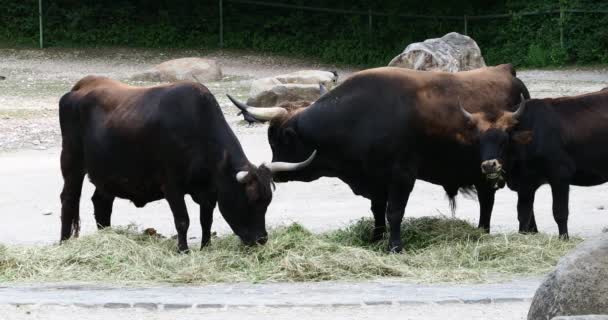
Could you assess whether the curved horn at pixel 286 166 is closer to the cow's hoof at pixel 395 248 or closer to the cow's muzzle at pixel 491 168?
the cow's hoof at pixel 395 248

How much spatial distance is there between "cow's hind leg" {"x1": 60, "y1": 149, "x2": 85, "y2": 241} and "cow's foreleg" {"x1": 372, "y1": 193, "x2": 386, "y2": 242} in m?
2.86

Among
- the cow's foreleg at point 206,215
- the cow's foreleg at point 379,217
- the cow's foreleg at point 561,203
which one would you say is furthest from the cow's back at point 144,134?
the cow's foreleg at point 561,203

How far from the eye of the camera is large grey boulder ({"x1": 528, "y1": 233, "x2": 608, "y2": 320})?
6.80 m

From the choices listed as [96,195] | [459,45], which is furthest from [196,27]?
[96,195]

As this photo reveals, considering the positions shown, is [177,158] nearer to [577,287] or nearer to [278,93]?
[577,287]

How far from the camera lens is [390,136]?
11.7m

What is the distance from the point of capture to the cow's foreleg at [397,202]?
1166cm

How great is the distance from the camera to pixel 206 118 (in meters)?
11.6

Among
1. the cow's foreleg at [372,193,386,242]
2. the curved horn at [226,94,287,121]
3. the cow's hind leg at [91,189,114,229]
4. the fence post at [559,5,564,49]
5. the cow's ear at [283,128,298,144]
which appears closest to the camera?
the cow's foreleg at [372,193,386,242]

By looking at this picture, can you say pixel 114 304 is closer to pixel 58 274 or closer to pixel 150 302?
pixel 150 302

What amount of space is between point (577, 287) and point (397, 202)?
4936mm

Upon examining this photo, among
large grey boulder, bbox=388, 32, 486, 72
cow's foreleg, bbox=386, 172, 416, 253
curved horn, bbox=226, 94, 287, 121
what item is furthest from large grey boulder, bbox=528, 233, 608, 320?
large grey boulder, bbox=388, 32, 486, 72

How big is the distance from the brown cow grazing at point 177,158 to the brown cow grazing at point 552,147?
1.93 m

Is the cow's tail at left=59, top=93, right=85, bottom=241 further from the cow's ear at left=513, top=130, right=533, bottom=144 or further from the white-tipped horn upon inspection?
the cow's ear at left=513, top=130, right=533, bottom=144
